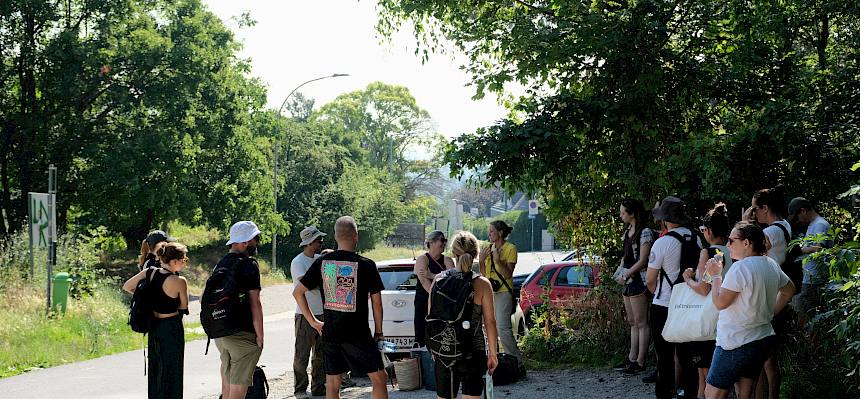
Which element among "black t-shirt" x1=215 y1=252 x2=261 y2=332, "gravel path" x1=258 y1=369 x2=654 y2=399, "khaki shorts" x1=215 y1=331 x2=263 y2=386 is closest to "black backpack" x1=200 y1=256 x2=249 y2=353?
"black t-shirt" x1=215 y1=252 x2=261 y2=332

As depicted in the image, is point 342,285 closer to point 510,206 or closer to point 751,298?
point 751,298

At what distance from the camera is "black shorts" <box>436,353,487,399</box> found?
22.6 ft

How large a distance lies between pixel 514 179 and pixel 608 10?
2.58 metres

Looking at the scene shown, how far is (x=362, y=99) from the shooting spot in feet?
271

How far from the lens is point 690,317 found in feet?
23.6

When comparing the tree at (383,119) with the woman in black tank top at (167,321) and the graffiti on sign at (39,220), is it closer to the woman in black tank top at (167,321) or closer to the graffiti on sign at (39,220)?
the graffiti on sign at (39,220)

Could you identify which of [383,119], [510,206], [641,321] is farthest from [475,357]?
[510,206]

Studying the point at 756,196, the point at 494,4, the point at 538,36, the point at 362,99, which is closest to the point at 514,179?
the point at 538,36

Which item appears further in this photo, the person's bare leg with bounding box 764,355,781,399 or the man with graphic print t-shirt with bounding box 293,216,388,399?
the man with graphic print t-shirt with bounding box 293,216,388,399

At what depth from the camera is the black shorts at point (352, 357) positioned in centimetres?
749

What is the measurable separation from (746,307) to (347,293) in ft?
9.66

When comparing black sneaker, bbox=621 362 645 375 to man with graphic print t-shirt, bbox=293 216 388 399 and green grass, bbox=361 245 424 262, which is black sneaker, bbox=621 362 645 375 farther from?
green grass, bbox=361 245 424 262

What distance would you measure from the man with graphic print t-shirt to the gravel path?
8.11 feet

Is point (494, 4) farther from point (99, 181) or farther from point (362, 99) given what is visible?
point (362, 99)
